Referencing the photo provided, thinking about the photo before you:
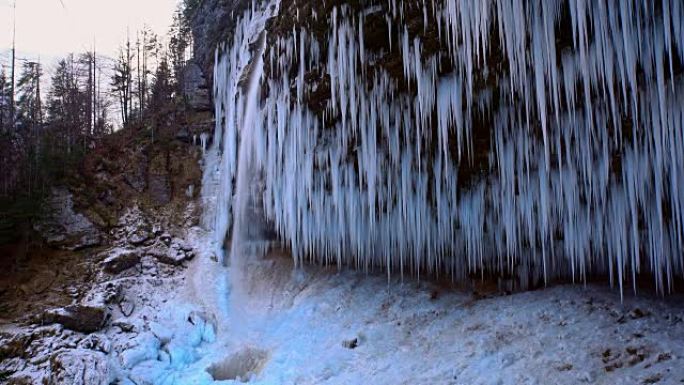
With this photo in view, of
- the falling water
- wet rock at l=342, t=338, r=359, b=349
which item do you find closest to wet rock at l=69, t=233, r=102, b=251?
the falling water

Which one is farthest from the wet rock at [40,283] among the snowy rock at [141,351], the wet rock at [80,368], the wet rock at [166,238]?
the snowy rock at [141,351]

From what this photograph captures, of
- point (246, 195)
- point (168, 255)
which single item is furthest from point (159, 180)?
point (246, 195)

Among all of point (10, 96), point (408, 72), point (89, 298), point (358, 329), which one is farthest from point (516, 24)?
point (10, 96)

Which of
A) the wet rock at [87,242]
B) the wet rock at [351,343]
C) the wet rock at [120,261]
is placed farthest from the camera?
the wet rock at [87,242]

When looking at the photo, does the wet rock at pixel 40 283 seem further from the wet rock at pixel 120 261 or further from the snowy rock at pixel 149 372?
the snowy rock at pixel 149 372

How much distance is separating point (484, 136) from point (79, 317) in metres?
11.1

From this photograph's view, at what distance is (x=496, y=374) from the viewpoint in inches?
283

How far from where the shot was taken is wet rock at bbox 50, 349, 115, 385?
10.4 metres

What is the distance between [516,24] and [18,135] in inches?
880

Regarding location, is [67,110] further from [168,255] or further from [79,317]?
[79,317]

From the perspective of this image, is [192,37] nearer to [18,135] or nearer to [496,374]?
[18,135]

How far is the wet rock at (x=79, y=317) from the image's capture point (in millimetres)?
12266

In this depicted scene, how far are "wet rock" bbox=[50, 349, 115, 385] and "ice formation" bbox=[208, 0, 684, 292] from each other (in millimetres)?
5529

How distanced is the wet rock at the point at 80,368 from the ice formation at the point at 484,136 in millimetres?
5529
